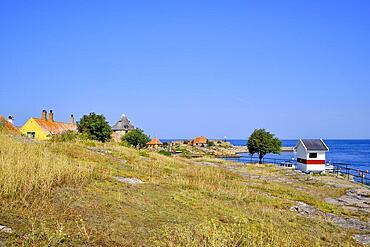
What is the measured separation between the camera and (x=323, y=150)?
4031cm

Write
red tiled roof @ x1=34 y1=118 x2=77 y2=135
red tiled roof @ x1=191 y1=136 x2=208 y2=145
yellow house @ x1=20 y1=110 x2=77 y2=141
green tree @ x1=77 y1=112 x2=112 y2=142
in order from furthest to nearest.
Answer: red tiled roof @ x1=191 y1=136 x2=208 y2=145 → green tree @ x1=77 y1=112 x2=112 y2=142 → red tiled roof @ x1=34 y1=118 x2=77 y2=135 → yellow house @ x1=20 y1=110 x2=77 y2=141

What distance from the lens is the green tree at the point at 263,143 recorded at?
5444cm

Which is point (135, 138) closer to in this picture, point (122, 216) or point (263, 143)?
point (263, 143)

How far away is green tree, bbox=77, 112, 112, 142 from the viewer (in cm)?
4981

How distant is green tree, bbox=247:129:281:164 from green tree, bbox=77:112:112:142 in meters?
22.1

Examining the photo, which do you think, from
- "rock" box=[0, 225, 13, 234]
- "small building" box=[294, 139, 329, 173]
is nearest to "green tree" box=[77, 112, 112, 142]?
"small building" box=[294, 139, 329, 173]

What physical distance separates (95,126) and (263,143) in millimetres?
25094

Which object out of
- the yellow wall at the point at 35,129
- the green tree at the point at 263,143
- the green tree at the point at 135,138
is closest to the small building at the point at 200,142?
the green tree at the point at 135,138

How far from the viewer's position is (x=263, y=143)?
54469 millimetres

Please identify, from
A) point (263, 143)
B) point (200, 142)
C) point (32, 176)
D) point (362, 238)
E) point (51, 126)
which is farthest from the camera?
point (200, 142)

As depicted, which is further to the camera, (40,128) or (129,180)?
(40,128)

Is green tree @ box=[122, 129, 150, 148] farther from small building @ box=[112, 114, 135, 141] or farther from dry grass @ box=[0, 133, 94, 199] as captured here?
dry grass @ box=[0, 133, 94, 199]

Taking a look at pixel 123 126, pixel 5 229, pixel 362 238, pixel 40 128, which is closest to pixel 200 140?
pixel 123 126

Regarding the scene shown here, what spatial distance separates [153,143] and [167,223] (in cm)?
8500
